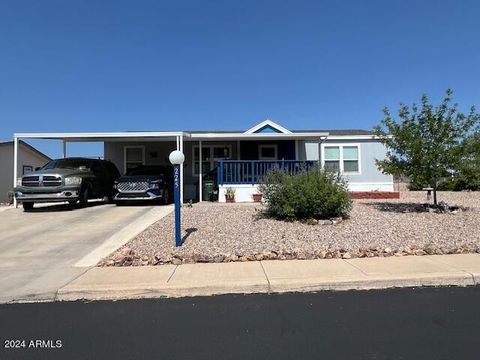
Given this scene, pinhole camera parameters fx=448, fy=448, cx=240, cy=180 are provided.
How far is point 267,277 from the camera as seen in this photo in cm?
703

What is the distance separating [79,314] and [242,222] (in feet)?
20.9

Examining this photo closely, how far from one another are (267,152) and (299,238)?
12.0m

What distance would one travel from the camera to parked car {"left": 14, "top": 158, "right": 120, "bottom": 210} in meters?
14.9

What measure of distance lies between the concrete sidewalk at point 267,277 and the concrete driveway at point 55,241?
0.61 meters

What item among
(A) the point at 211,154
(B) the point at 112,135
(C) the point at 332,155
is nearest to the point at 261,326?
(B) the point at 112,135

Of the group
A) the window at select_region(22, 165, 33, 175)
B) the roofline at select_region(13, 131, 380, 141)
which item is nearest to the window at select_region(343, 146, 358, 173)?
the roofline at select_region(13, 131, 380, 141)

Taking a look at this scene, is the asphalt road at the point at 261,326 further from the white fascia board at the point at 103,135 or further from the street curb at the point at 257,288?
the white fascia board at the point at 103,135

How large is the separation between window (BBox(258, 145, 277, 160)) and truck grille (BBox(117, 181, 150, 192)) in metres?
7.07

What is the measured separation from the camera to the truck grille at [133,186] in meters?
16.1

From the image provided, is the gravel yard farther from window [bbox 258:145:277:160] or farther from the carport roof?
window [bbox 258:145:277:160]

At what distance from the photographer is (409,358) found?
4.21 meters

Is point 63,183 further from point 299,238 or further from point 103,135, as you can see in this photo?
point 299,238

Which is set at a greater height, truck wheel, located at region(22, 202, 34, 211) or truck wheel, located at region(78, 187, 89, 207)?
truck wheel, located at region(78, 187, 89, 207)

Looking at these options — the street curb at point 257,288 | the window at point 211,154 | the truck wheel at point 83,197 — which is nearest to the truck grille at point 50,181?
the truck wheel at point 83,197
